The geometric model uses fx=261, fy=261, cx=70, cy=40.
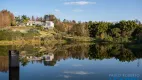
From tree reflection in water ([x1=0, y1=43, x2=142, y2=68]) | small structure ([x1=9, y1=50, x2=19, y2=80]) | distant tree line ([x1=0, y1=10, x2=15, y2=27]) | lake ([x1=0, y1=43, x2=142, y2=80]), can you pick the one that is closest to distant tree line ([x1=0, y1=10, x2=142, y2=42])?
distant tree line ([x1=0, y1=10, x2=15, y2=27])

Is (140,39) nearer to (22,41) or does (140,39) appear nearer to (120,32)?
(120,32)

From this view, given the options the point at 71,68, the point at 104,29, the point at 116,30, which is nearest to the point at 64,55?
the point at 71,68

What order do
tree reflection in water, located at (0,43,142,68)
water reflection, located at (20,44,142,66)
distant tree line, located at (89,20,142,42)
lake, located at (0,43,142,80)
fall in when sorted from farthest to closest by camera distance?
distant tree line, located at (89,20,142,42) < water reflection, located at (20,44,142,66) < tree reflection in water, located at (0,43,142,68) < lake, located at (0,43,142,80)

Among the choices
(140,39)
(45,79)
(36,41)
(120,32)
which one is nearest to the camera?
(45,79)

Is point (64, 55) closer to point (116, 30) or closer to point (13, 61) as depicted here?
point (13, 61)

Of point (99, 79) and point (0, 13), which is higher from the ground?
point (0, 13)

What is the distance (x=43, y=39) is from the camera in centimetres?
5041

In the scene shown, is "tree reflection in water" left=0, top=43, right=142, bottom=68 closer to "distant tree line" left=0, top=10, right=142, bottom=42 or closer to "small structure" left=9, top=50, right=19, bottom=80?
"small structure" left=9, top=50, right=19, bottom=80

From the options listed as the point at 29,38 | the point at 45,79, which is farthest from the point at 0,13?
the point at 45,79

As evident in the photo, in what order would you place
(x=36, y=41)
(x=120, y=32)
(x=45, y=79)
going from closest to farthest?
(x=45, y=79)
(x=36, y=41)
(x=120, y=32)

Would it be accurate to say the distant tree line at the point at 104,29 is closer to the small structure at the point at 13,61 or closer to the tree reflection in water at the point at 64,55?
the tree reflection in water at the point at 64,55

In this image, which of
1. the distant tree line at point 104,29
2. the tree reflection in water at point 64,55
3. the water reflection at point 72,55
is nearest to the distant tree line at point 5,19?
the distant tree line at point 104,29

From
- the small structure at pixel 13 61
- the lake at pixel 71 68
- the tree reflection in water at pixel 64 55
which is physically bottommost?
the tree reflection in water at pixel 64 55

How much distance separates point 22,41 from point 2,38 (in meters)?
3.44
